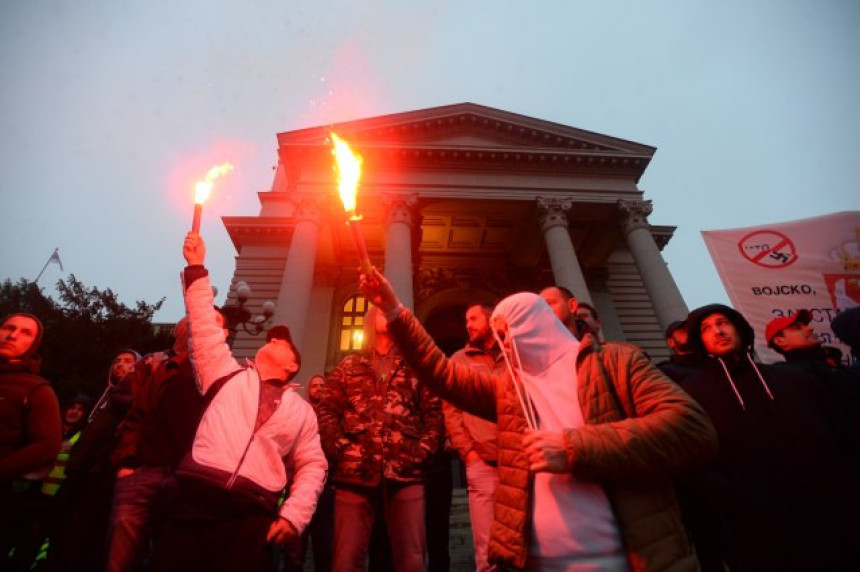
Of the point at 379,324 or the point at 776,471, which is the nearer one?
the point at 776,471

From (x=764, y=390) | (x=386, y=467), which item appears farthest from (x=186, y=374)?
(x=764, y=390)

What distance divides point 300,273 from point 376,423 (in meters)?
9.88

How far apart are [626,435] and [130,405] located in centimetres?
391

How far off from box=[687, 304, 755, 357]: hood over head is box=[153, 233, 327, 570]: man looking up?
290cm

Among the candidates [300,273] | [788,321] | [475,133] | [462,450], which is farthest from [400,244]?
[788,321]

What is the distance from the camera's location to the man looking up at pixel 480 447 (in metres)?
2.75

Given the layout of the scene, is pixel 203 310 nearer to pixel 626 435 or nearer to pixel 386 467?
pixel 386 467

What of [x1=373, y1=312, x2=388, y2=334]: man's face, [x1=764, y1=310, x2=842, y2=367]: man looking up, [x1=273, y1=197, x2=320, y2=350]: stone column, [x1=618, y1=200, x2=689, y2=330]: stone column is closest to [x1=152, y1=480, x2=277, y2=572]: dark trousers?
[x1=373, y1=312, x2=388, y2=334]: man's face

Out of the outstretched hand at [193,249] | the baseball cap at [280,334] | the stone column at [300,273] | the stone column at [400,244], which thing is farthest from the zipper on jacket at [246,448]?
the stone column at [400,244]

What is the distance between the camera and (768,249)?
5.46 metres

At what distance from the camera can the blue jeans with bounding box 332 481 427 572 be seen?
2.65 metres

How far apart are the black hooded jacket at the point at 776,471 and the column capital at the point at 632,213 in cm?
1319

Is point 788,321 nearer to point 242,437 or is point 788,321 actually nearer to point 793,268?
point 793,268

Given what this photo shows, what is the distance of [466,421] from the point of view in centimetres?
314
